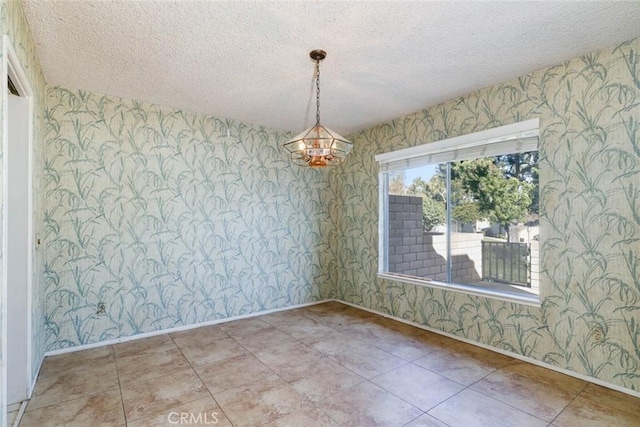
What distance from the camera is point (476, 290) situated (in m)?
3.17

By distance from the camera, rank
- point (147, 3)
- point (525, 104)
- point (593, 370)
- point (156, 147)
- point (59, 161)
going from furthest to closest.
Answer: point (156, 147)
point (59, 161)
point (525, 104)
point (593, 370)
point (147, 3)

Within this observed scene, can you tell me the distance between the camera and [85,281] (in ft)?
10.2

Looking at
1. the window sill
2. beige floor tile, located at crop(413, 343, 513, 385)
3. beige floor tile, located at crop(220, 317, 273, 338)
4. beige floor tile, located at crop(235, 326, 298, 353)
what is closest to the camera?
beige floor tile, located at crop(413, 343, 513, 385)

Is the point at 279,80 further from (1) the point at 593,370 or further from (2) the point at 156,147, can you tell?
(1) the point at 593,370

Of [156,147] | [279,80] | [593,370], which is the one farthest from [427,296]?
[156,147]

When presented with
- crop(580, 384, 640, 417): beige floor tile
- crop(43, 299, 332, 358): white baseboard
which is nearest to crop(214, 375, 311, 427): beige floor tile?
crop(43, 299, 332, 358): white baseboard

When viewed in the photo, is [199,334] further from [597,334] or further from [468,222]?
[597,334]

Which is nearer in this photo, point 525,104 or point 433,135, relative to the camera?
point 525,104

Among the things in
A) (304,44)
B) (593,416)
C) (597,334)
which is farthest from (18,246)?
(597,334)

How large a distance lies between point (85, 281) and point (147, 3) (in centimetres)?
257

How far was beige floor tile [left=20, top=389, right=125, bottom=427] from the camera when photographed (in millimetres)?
1967

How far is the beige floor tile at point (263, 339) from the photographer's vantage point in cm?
312

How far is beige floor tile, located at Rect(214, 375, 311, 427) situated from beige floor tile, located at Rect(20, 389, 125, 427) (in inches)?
25.0

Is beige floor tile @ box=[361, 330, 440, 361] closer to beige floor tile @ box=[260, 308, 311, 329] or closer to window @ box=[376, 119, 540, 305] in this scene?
window @ box=[376, 119, 540, 305]
